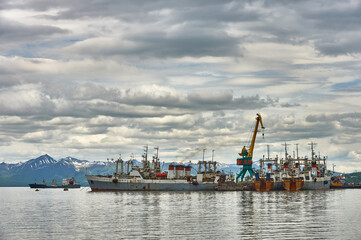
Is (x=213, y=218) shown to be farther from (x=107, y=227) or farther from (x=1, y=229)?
(x=1, y=229)

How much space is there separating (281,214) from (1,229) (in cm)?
4852

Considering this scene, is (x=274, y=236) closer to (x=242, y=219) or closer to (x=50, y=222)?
(x=242, y=219)

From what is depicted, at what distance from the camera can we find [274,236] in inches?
2274

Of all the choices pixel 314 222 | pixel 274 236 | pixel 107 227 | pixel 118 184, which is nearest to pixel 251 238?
pixel 274 236

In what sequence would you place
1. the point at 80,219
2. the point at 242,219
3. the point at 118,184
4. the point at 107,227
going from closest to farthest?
the point at 107,227, the point at 242,219, the point at 80,219, the point at 118,184

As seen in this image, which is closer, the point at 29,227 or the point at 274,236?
the point at 274,236

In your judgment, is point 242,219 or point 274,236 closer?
point 274,236

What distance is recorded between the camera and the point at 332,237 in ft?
185

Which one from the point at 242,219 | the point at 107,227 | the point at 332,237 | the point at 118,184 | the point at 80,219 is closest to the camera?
the point at 332,237

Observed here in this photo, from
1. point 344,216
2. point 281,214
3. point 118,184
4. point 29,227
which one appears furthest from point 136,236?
point 118,184

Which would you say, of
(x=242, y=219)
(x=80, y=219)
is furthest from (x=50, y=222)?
(x=242, y=219)

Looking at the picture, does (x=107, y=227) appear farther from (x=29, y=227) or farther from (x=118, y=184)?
(x=118, y=184)

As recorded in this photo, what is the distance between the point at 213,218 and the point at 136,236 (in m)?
24.3

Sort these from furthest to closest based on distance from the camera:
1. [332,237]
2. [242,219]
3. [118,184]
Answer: [118,184], [242,219], [332,237]
